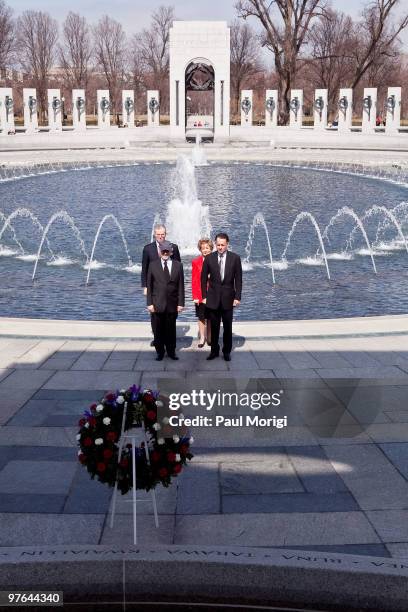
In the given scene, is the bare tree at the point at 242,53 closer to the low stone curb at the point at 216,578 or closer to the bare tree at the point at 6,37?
the bare tree at the point at 6,37

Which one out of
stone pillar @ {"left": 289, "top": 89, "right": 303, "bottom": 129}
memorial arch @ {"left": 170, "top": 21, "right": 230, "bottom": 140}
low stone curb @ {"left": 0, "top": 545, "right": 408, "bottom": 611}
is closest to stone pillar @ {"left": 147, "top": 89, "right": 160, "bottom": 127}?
memorial arch @ {"left": 170, "top": 21, "right": 230, "bottom": 140}

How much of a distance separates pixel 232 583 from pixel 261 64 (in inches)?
4193

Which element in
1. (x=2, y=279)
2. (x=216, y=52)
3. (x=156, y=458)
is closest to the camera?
(x=156, y=458)

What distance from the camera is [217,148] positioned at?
1877 inches

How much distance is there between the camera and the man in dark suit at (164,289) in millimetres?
8538

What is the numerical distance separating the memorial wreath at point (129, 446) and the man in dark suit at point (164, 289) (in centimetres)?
381

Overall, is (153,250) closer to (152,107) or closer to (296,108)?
(296,108)

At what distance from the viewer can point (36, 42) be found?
276ft

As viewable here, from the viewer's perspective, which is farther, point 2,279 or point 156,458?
point 2,279

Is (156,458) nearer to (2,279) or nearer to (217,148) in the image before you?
(2,279)

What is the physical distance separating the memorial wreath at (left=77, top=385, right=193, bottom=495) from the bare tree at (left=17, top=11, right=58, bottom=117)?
84.3 m

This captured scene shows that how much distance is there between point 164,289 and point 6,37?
8176 cm

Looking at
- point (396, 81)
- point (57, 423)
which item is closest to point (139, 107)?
point (396, 81)

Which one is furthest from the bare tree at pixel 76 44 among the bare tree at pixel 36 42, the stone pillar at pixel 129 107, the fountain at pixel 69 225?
the fountain at pixel 69 225
